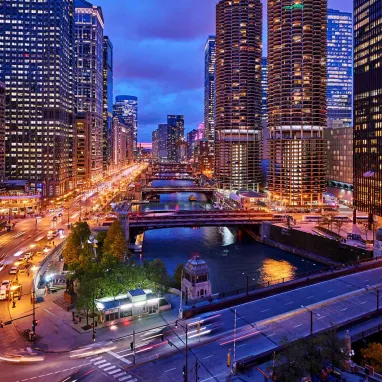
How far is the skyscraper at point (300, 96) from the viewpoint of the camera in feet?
557

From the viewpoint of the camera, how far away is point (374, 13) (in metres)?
133

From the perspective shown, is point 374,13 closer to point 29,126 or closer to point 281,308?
point 281,308

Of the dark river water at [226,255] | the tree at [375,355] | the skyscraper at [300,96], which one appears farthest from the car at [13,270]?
the skyscraper at [300,96]

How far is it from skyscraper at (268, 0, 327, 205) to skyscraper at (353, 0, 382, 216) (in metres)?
27.2

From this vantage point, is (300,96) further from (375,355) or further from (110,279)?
(375,355)

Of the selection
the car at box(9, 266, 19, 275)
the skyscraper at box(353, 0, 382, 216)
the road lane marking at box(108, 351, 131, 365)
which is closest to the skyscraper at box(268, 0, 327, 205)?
the skyscraper at box(353, 0, 382, 216)

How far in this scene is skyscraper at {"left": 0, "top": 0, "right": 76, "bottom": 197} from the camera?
7584 inches

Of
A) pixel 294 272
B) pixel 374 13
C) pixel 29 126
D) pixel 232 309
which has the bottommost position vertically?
pixel 294 272

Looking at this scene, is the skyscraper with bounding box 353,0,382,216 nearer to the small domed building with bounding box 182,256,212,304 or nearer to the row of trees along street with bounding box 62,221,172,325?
the small domed building with bounding box 182,256,212,304

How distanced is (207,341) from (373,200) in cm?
10500

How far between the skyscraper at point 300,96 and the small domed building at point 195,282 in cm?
12162

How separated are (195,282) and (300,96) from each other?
136 m

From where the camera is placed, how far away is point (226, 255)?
106875mm

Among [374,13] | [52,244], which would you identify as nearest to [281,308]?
[52,244]
